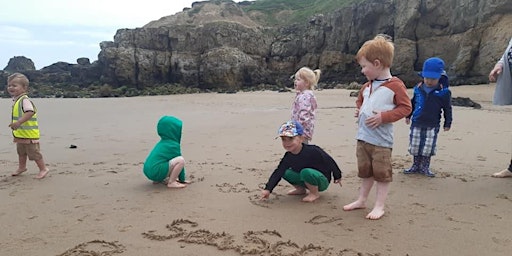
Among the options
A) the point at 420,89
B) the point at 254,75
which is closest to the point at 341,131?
the point at 420,89

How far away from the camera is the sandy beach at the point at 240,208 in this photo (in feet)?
9.63

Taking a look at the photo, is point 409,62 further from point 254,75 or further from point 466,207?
point 466,207

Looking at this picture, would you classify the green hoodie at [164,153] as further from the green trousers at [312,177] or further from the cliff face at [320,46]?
the cliff face at [320,46]

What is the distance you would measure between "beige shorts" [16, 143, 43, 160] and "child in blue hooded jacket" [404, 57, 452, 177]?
449 cm

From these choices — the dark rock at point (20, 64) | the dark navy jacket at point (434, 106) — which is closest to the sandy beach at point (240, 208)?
the dark navy jacket at point (434, 106)

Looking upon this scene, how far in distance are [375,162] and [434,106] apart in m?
2.02

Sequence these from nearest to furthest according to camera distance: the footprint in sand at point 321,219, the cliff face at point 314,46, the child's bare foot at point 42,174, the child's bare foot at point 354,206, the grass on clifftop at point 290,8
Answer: the footprint in sand at point 321,219
the child's bare foot at point 354,206
the child's bare foot at point 42,174
the cliff face at point 314,46
the grass on clifftop at point 290,8

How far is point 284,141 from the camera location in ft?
13.1

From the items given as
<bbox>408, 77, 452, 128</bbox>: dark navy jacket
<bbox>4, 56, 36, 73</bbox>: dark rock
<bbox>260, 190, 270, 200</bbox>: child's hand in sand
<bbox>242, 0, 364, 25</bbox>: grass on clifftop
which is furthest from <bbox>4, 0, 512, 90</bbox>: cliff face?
<bbox>260, 190, 270, 200</bbox>: child's hand in sand

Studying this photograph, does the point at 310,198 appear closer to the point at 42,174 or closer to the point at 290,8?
the point at 42,174

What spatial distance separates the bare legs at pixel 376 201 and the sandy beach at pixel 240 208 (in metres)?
0.06

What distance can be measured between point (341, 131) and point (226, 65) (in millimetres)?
21865

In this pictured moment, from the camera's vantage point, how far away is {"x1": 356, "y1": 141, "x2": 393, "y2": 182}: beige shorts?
357cm

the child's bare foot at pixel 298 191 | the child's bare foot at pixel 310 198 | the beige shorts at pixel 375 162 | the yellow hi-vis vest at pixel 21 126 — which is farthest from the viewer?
the yellow hi-vis vest at pixel 21 126
